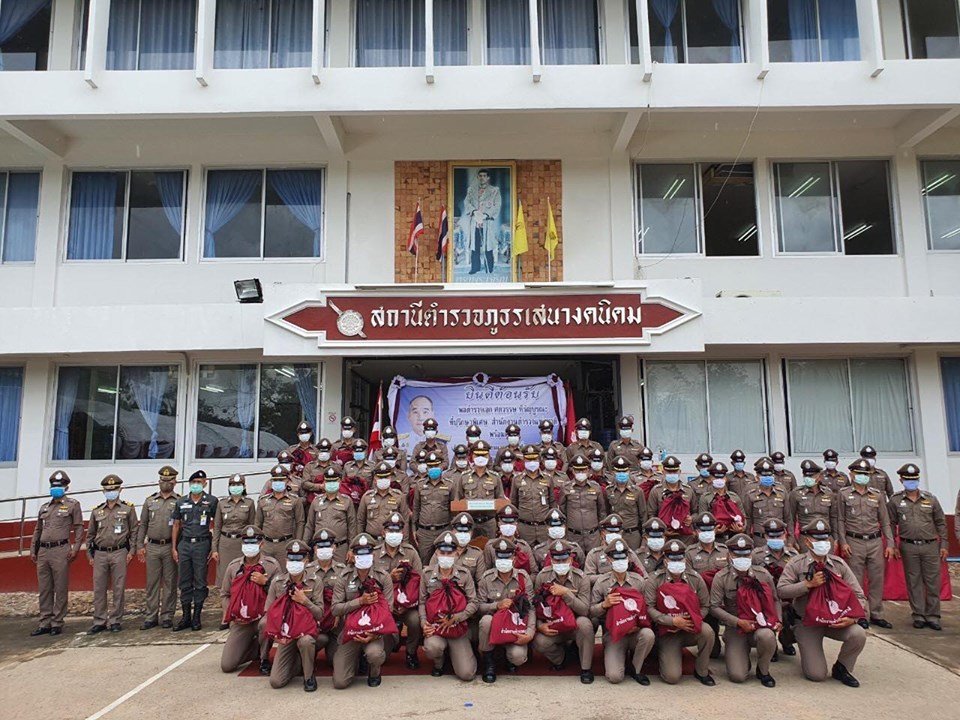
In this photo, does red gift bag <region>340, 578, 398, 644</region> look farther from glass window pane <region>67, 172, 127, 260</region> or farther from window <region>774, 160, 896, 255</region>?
window <region>774, 160, 896, 255</region>

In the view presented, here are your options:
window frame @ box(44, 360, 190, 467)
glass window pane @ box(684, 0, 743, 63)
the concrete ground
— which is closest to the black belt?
the concrete ground

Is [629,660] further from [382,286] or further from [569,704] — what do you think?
[382,286]

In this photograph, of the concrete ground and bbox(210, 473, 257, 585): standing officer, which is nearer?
the concrete ground

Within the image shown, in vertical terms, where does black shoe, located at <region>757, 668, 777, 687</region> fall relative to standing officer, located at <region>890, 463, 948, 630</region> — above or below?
below

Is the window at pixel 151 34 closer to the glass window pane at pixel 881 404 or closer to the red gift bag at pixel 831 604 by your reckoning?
the red gift bag at pixel 831 604

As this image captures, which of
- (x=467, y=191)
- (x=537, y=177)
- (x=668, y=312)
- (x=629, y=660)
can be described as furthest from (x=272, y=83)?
(x=629, y=660)

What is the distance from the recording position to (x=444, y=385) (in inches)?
458

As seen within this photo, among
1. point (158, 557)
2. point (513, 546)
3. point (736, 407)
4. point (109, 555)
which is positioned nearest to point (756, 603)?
point (513, 546)

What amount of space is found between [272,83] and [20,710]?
930 centimetres

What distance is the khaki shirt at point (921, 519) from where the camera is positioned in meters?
8.43

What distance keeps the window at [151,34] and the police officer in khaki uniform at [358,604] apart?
1038cm

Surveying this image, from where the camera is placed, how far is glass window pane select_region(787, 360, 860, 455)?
474 inches

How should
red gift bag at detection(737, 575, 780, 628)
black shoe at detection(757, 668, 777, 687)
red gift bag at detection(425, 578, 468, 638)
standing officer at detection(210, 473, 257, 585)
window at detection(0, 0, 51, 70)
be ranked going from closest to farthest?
black shoe at detection(757, 668, 777, 687)
red gift bag at detection(737, 575, 780, 628)
red gift bag at detection(425, 578, 468, 638)
standing officer at detection(210, 473, 257, 585)
window at detection(0, 0, 51, 70)

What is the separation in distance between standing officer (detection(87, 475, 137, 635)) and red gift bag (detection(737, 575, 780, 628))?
7.11 meters
